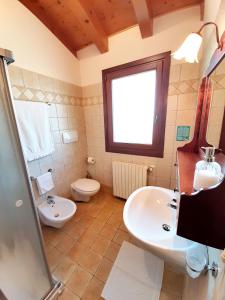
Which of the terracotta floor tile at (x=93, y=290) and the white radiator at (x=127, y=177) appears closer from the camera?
the terracotta floor tile at (x=93, y=290)

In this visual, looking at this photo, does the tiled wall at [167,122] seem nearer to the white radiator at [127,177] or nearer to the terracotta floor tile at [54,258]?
the white radiator at [127,177]

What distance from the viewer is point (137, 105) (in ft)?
6.09

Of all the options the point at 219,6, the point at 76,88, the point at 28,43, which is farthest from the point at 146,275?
the point at 28,43

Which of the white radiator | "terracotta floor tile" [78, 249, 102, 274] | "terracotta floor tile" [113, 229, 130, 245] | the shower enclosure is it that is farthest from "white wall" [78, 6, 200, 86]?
"terracotta floor tile" [78, 249, 102, 274]

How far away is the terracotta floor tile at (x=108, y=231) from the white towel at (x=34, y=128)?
3.96 feet

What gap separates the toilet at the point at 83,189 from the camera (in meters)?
1.98

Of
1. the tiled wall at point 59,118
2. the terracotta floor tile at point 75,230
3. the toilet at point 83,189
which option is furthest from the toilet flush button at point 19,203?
the toilet at point 83,189

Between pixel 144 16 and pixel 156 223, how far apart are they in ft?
6.42

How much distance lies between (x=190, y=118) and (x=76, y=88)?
5.51 ft

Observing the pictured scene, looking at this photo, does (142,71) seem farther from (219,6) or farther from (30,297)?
(30,297)

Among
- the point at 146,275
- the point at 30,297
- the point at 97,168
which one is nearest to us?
the point at 30,297

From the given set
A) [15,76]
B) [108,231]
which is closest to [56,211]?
[108,231]

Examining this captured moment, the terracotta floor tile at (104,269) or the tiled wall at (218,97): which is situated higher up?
the tiled wall at (218,97)

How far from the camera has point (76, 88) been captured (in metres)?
2.12
